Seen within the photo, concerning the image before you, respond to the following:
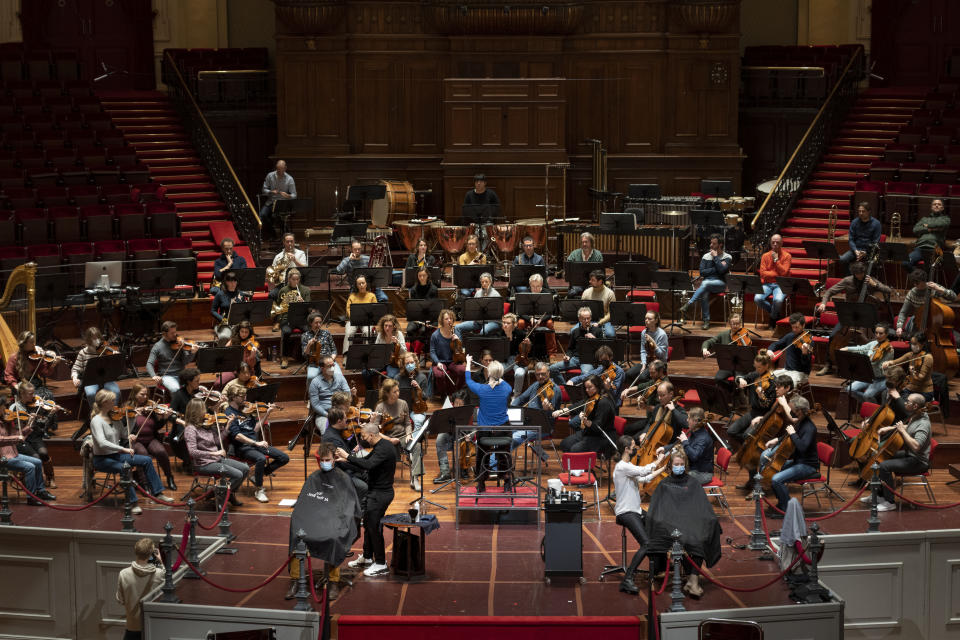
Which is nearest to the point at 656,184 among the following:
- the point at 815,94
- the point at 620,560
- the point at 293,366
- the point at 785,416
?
the point at 815,94

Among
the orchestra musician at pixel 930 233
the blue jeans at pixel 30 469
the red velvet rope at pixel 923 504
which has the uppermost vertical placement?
the orchestra musician at pixel 930 233

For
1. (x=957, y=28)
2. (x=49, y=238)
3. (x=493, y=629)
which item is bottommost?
(x=493, y=629)

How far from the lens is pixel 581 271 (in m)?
15.7

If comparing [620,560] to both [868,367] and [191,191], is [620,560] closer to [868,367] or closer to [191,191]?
Answer: [868,367]

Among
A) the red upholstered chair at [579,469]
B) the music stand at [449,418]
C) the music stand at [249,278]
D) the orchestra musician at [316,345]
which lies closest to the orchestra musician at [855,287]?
the red upholstered chair at [579,469]

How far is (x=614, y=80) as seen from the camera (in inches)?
822

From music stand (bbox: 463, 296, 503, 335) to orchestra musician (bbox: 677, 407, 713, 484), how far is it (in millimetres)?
3773

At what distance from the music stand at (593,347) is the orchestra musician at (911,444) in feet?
10.0

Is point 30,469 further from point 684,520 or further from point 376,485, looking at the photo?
point 684,520

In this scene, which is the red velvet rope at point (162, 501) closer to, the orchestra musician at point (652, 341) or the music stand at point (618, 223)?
the orchestra musician at point (652, 341)

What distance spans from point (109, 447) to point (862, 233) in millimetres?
9808

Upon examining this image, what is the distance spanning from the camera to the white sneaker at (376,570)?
34.7ft

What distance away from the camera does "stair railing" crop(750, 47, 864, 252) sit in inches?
753

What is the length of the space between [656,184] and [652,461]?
372 inches
